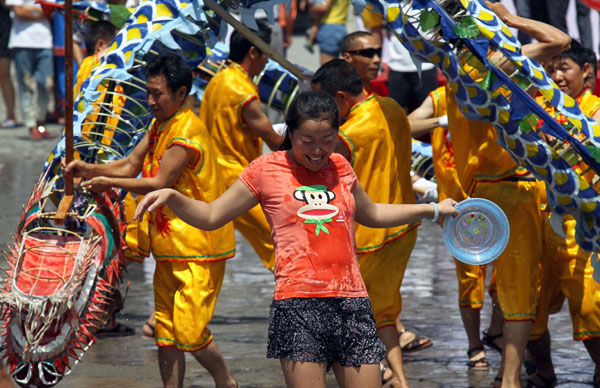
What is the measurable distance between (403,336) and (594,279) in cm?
157

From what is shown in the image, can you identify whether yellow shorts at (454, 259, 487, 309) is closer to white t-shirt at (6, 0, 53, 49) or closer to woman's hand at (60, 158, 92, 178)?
woman's hand at (60, 158, 92, 178)

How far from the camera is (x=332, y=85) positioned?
5746 millimetres

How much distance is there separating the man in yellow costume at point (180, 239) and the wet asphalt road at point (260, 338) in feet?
1.74

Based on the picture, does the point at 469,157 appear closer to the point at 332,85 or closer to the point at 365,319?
the point at 332,85

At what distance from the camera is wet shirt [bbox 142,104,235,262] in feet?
17.8

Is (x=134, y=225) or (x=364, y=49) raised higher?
(x=364, y=49)

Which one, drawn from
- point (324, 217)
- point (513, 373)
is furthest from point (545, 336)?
point (324, 217)

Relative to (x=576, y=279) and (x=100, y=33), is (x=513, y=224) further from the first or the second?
(x=100, y=33)

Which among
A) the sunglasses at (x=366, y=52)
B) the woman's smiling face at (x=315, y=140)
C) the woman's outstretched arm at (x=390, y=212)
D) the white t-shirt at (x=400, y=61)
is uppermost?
the woman's smiling face at (x=315, y=140)

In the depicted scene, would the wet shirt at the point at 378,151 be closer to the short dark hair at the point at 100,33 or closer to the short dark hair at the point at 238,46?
the short dark hair at the point at 238,46

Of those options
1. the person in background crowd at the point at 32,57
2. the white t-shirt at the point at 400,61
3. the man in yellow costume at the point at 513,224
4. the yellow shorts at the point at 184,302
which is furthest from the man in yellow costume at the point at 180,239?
the person in background crowd at the point at 32,57

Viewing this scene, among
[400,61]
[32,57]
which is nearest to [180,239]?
[400,61]

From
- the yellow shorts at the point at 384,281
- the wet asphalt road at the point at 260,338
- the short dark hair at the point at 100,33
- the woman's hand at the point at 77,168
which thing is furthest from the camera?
the short dark hair at the point at 100,33

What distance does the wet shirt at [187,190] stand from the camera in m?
5.43
